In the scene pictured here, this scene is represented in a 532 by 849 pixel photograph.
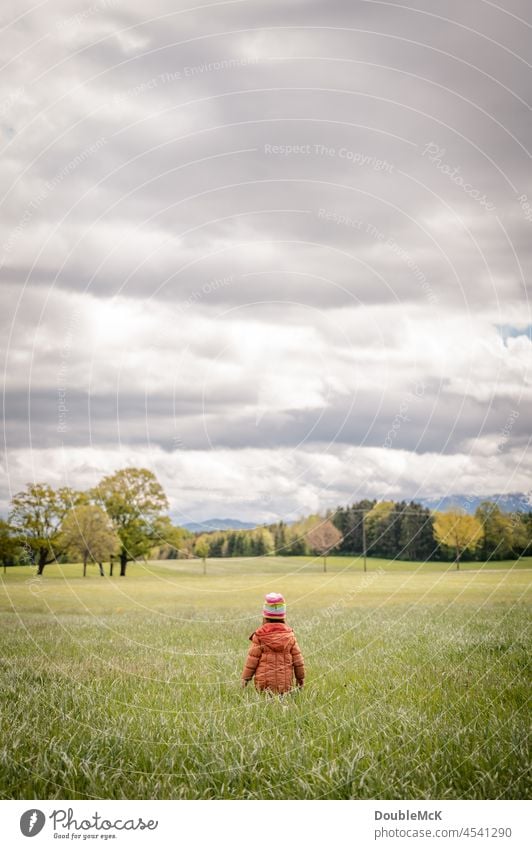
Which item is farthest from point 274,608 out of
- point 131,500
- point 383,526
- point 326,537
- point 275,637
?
point 326,537

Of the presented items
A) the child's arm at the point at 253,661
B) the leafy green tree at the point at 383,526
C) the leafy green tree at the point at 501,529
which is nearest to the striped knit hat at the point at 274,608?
the child's arm at the point at 253,661

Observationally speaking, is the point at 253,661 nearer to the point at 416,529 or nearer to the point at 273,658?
the point at 273,658

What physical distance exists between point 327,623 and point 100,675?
947 cm

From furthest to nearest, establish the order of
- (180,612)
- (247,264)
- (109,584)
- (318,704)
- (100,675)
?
(109,584)
(180,612)
(247,264)
(100,675)
(318,704)

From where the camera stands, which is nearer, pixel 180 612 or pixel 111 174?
pixel 111 174

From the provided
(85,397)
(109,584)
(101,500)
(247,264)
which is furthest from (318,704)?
(109,584)

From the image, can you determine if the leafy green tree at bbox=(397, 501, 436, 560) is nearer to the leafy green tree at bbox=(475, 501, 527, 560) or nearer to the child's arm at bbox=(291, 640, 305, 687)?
the leafy green tree at bbox=(475, 501, 527, 560)

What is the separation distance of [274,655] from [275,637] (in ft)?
0.95

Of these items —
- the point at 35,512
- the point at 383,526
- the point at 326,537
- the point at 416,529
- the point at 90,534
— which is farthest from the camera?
the point at 326,537

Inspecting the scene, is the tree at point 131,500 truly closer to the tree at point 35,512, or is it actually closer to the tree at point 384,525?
the tree at point 35,512

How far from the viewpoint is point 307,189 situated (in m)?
11.5

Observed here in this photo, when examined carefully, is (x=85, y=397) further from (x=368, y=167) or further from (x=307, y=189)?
(x=368, y=167)

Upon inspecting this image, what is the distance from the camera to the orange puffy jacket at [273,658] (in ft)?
30.2

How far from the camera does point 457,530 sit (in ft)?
127
